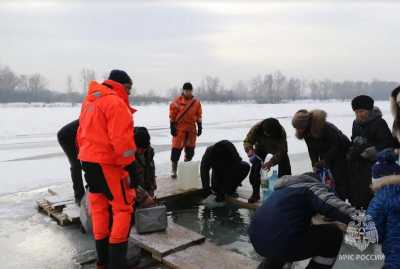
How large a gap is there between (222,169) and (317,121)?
1.62 metres

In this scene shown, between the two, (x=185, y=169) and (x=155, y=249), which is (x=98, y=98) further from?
(x=185, y=169)

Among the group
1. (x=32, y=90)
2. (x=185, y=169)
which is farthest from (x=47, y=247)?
(x=32, y=90)

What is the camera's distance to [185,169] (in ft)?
18.6

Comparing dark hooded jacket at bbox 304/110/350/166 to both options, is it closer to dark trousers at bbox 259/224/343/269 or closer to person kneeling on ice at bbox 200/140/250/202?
person kneeling on ice at bbox 200/140/250/202

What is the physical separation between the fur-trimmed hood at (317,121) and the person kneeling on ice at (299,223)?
5.69 feet

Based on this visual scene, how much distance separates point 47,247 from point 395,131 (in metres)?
3.55

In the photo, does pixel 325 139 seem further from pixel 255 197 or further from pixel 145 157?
pixel 145 157

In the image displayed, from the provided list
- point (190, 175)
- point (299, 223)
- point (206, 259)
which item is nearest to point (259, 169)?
point (190, 175)

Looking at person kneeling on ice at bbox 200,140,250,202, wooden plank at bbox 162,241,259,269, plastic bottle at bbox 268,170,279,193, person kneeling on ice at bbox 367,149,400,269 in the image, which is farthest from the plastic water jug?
person kneeling on ice at bbox 367,149,400,269

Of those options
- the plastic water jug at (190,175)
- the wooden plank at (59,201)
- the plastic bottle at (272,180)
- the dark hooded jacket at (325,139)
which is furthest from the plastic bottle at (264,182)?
the wooden plank at (59,201)

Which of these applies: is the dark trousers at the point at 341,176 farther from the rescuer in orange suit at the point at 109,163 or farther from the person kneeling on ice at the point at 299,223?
the rescuer in orange suit at the point at 109,163

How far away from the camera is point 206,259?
10.8 feet

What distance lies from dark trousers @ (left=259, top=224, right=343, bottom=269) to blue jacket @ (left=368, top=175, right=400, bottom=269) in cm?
33

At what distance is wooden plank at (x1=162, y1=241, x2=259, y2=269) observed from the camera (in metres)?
3.17
